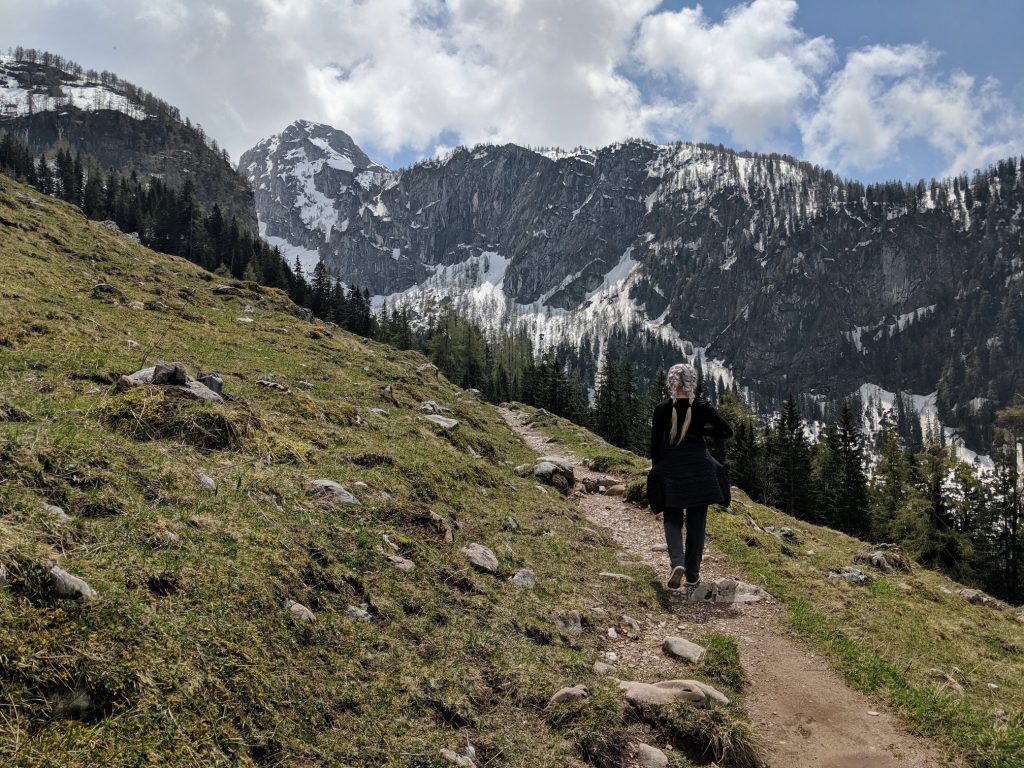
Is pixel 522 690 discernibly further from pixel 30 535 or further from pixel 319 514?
pixel 30 535

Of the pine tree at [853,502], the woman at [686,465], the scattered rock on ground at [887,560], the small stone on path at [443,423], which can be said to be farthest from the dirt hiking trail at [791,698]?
the pine tree at [853,502]

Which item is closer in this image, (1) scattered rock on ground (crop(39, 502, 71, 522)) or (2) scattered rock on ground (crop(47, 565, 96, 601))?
(2) scattered rock on ground (crop(47, 565, 96, 601))

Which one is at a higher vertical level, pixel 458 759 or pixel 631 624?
pixel 458 759

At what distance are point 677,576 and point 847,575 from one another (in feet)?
19.7

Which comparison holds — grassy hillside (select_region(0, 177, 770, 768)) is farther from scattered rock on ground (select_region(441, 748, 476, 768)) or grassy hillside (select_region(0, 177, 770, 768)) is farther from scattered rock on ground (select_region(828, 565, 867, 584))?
scattered rock on ground (select_region(828, 565, 867, 584))

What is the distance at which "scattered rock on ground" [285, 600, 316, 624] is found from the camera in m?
5.63

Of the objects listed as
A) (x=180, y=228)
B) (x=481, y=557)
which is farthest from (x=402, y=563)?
(x=180, y=228)

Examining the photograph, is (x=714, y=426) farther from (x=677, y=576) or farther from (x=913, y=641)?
(x=913, y=641)

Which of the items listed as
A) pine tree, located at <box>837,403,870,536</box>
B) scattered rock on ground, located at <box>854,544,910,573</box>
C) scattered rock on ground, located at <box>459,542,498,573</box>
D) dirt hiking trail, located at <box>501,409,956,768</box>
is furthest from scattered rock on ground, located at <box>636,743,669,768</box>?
pine tree, located at <box>837,403,870,536</box>

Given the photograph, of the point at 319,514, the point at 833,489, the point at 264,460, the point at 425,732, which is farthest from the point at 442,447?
the point at 833,489

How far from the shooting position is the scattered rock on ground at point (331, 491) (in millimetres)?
9102

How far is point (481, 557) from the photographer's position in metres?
9.38

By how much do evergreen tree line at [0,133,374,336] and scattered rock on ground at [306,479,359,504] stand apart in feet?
311

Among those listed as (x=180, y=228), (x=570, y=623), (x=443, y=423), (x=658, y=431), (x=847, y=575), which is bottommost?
(x=847, y=575)
